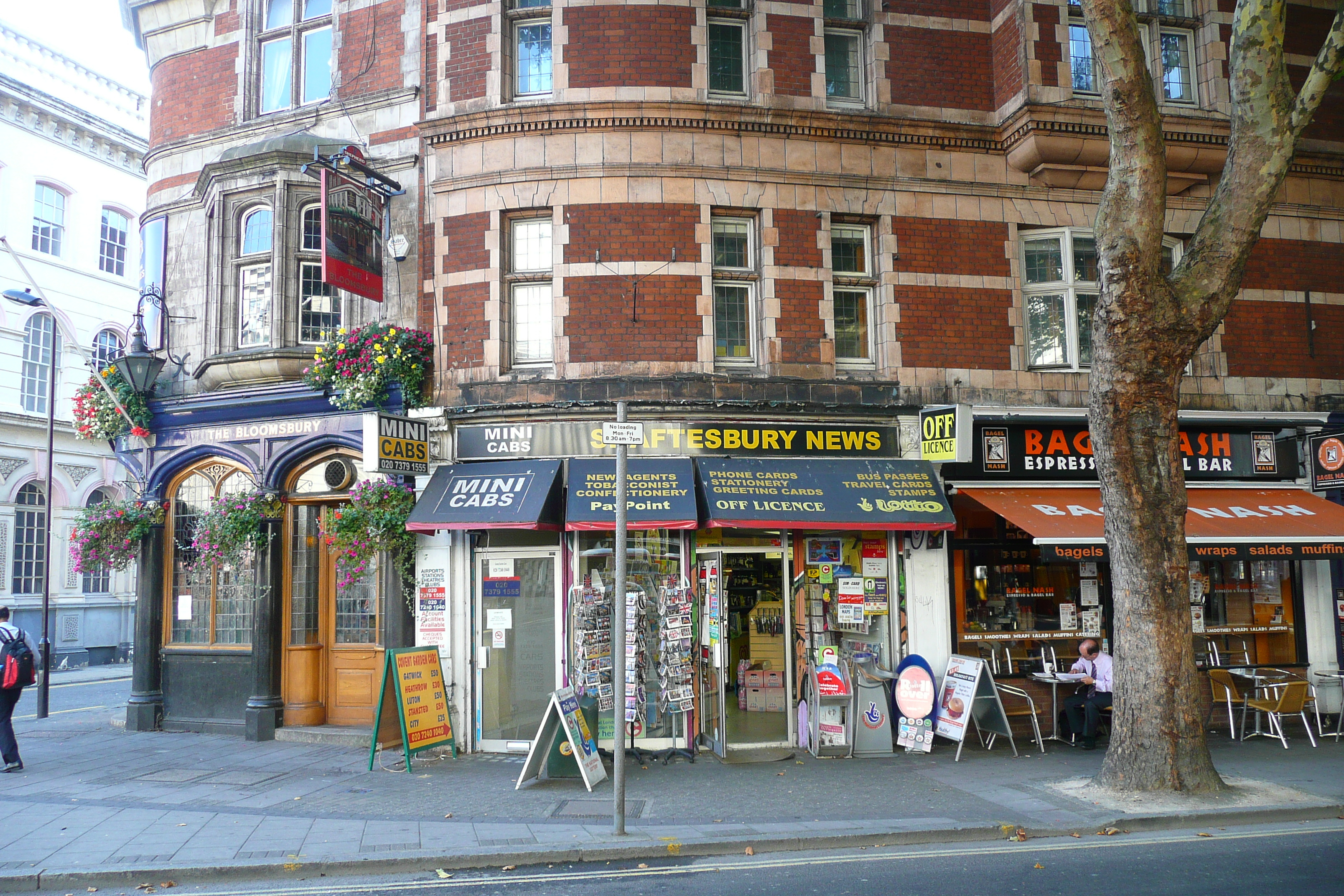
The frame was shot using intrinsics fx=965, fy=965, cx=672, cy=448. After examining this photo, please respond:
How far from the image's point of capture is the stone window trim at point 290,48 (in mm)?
13828

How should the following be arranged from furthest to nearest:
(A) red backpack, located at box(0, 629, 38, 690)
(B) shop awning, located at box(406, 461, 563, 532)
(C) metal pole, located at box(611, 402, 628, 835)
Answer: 1. (B) shop awning, located at box(406, 461, 563, 532)
2. (A) red backpack, located at box(0, 629, 38, 690)
3. (C) metal pole, located at box(611, 402, 628, 835)

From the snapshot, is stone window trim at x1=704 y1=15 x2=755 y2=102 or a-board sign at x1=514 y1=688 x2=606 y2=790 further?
stone window trim at x1=704 y1=15 x2=755 y2=102

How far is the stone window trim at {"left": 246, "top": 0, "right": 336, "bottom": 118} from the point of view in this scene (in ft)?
45.4

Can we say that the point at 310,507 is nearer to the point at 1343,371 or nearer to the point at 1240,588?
the point at 1240,588

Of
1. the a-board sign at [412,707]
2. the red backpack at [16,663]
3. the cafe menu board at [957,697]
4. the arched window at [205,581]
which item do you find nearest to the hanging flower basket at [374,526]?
the a-board sign at [412,707]

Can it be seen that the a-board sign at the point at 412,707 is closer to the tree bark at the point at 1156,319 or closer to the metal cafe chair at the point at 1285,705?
the tree bark at the point at 1156,319

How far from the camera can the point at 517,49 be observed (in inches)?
504

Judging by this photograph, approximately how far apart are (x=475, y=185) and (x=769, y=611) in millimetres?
6575

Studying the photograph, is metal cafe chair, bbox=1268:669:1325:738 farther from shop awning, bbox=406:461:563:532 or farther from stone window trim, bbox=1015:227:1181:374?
shop awning, bbox=406:461:563:532

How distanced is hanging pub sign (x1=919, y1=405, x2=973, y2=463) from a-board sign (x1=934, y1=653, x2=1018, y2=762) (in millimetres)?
2425

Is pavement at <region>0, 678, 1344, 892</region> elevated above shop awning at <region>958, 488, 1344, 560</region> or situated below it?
below

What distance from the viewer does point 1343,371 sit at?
1365 centimetres

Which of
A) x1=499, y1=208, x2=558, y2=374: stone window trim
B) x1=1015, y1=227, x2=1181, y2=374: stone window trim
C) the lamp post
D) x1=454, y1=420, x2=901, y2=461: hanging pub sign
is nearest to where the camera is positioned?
x1=454, y1=420, x2=901, y2=461: hanging pub sign

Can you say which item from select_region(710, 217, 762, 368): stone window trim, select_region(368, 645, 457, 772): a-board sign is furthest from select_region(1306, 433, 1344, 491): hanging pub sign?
select_region(368, 645, 457, 772): a-board sign
